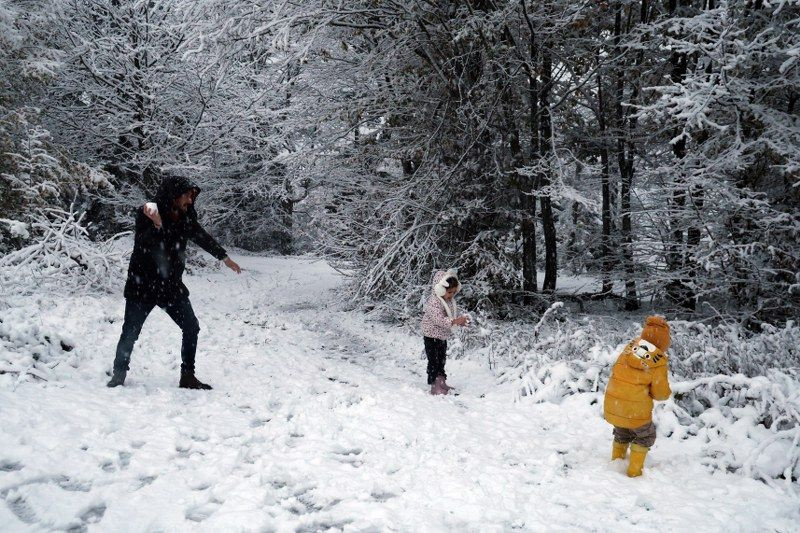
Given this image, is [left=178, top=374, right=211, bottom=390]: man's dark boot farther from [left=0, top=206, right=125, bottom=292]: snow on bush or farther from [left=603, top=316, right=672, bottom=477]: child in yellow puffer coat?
[left=0, top=206, right=125, bottom=292]: snow on bush

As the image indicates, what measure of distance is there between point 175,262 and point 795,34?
29.8 ft

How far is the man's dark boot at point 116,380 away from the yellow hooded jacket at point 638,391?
4.67 meters

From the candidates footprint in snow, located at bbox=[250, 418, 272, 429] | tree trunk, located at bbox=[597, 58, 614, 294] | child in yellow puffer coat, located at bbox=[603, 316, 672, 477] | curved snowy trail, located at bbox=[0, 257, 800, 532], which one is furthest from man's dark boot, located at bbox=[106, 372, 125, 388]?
tree trunk, located at bbox=[597, 58, 614, 294]

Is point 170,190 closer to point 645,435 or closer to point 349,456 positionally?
point 349,456

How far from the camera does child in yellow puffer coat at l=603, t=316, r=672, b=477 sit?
3.97 metres

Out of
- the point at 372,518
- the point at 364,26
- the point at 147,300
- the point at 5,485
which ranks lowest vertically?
the point at 372,518

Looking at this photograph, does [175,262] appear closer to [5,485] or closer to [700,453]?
[5,485]

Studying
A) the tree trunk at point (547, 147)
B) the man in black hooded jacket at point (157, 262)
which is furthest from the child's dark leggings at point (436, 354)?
the tree trunk at point (547, 147)

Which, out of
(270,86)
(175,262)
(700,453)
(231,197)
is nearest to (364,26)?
(270,86)

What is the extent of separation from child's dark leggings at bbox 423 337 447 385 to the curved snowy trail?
43 cm

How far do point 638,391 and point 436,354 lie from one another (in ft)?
9.86

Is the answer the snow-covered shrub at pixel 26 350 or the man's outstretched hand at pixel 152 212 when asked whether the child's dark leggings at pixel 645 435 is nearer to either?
the man's outstretched hand at pixel 152 212

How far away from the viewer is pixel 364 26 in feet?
32.9

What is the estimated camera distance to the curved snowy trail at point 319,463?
2998mm
